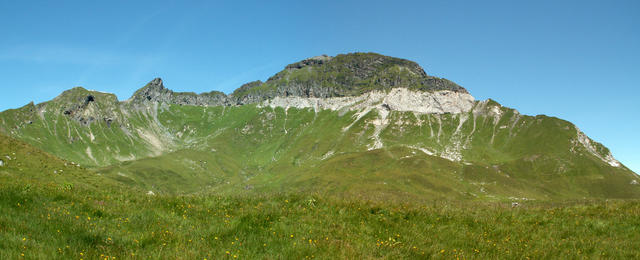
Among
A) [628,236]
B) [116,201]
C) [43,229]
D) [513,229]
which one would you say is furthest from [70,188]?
[628,236]

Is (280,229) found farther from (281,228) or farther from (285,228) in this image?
(285,228)

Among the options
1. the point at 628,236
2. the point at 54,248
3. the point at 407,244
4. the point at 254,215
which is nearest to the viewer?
the point at 54,248

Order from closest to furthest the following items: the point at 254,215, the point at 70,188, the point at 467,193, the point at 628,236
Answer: the point at 254,215, the point at 628,236, the point at 70,188, the point at 467,193

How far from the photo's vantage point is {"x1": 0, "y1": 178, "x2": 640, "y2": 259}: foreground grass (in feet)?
24.2

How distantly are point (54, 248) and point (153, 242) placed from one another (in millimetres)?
1823

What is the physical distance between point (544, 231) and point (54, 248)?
1337 centimetres

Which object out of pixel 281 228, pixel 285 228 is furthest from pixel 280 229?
pixel 285 228

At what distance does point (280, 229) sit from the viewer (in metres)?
9.13

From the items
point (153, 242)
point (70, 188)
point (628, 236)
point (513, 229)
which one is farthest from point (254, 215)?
point (628, 236)

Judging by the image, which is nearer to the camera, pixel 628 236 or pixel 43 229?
pixel 43 229

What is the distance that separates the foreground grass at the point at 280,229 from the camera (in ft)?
24.2

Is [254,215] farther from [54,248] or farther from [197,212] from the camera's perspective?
[54,248]

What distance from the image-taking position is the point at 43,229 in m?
7.73

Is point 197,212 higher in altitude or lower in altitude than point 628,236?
higher
